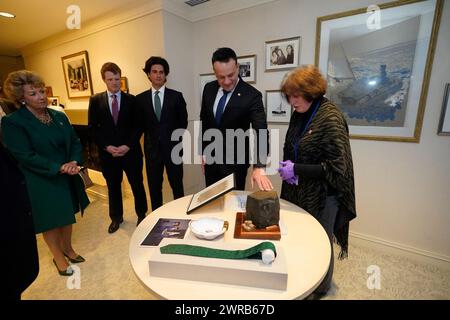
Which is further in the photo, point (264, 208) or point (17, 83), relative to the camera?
point (17, 83)

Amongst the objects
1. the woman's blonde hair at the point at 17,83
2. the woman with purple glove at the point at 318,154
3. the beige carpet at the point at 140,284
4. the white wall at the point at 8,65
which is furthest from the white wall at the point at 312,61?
the white wall at the point at 8,65

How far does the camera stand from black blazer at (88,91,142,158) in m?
2.20

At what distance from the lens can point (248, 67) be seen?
2.48 metres

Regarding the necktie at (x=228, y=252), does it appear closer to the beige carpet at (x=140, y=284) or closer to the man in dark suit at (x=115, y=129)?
the beige carpet at (x=140, y=284)

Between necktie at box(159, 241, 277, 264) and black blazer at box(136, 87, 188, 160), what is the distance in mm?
1429

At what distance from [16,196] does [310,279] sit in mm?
1112

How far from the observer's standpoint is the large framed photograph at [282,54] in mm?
2186

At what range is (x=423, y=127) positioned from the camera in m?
1.78

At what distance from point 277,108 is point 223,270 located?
195 cm

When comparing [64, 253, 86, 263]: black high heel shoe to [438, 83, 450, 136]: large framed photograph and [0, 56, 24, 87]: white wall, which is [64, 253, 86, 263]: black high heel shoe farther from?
[0, 56, 24, 87]: white wall

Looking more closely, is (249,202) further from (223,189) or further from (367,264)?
(367,264)

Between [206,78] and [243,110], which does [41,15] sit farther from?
[243,110]

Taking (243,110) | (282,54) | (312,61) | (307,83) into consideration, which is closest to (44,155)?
(243,110)
